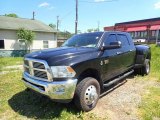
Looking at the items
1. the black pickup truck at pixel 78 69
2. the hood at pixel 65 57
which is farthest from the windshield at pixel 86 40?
the hood at pixel 65 57

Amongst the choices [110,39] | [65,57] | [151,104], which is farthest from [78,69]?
[151,104]

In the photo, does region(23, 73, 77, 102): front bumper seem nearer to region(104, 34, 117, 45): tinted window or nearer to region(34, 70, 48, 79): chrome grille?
region(34, 70, 48, 79): chrome grille

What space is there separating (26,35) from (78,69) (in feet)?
59.0

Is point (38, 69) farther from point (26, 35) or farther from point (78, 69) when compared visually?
point (26, 35)

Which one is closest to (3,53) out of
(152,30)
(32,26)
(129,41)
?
(32,26)

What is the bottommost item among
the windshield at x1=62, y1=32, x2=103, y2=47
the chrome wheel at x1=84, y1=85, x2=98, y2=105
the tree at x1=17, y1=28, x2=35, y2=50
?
the chrome wheel at x1=84, y1=85, x2=98, y2=105

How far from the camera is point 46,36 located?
24.1m

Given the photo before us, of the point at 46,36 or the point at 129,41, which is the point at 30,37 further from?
the point at 129,41

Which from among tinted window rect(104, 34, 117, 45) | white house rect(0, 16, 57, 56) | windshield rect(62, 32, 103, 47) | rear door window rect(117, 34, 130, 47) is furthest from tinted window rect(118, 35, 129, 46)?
white house rect(0, 16, 57, 56)

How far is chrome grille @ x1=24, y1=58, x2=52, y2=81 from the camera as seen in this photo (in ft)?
13.5

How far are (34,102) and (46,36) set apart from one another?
19.5 metres

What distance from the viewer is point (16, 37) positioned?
21281 millimetres

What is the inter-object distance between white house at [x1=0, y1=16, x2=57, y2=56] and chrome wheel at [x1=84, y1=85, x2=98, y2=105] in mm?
17762

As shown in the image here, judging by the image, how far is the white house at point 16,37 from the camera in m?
20.4
